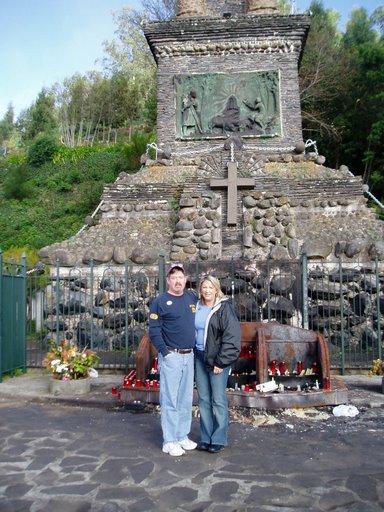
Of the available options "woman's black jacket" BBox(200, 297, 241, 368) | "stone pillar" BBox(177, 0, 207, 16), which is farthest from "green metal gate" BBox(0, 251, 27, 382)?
"stone pillar" BBox(177, 0, 207, 16)

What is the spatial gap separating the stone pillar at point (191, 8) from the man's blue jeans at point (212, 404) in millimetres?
17852

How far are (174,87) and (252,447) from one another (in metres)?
15.7

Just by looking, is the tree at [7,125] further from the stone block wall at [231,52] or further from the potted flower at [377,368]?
the potted flower at [377,368]

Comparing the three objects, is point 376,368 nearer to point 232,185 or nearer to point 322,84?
point 232,185

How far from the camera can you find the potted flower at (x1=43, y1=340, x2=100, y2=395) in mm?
7766

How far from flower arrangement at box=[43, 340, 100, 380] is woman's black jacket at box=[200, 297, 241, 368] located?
3.43 metres

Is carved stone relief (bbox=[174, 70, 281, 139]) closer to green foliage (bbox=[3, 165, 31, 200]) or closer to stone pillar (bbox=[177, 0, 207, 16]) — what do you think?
stone pillar (bbox=[177, 0, 207, 16])

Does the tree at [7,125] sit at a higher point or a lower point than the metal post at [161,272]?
higher

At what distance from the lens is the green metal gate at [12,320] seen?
8.73 m

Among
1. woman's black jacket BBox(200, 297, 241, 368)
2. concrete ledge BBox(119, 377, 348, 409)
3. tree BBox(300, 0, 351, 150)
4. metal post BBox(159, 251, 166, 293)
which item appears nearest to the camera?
woman's black jacket BBox(200, 297, 241, 368)

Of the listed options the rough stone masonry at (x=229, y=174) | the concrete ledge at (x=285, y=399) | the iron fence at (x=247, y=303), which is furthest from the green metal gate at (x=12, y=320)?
the concrete ledge at (x=285, y=399)

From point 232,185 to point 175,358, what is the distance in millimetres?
8988

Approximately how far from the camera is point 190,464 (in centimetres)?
480

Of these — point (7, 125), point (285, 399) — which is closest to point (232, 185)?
point (285, 399)
